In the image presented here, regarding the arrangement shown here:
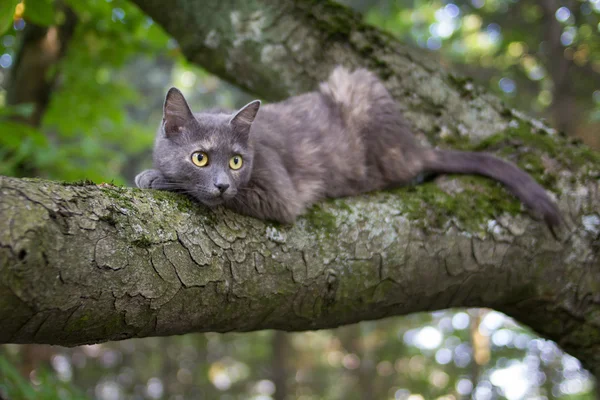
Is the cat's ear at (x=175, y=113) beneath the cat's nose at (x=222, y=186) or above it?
above

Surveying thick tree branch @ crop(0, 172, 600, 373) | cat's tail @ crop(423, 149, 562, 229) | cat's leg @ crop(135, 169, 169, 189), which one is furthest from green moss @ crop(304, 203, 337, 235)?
cat's tail @ crop(423, 149, 562, 229)

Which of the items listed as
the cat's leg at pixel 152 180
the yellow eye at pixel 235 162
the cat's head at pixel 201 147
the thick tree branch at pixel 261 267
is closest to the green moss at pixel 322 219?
→ the thick tree branch at pixel 261 267

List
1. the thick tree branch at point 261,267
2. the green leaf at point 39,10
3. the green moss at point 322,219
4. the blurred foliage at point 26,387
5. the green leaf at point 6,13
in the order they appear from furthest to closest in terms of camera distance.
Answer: the green leaf at point 39,10 < the blurred foliage at point 26,387 < the green moss at point 322,219 < the green leaf at point 6,13 < the thick tree branch at point 261,267

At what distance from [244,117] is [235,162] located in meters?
0.27

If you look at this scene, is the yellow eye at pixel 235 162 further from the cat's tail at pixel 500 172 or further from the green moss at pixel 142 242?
the cat's tail at pixel 500 172

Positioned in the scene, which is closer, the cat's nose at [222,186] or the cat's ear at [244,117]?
the cat's nose at [222,186]

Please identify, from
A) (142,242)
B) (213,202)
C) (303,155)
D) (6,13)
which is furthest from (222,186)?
(6,13)

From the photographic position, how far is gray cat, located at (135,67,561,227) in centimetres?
274

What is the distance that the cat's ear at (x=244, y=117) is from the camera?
2.91 m

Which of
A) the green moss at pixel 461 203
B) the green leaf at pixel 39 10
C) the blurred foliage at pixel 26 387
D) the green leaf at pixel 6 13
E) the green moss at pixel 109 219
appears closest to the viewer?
the green moss at pixel 109 219

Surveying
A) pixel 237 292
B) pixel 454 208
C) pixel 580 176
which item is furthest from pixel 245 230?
pixel 580 176

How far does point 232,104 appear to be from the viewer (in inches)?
400

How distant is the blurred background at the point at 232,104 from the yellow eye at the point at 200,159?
1.09 m

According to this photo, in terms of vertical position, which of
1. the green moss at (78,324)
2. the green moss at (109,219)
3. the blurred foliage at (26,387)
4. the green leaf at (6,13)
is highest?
the green leaf at (6,13)
